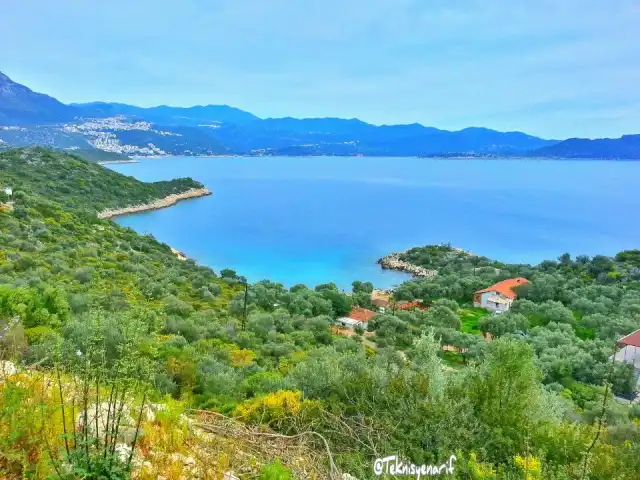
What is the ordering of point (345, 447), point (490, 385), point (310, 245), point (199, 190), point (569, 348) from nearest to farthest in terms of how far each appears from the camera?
1. point (345, 447)
2. point (490, 385)
3. point (569, 348)
4. point (310, 245)
5. point (199, 190)

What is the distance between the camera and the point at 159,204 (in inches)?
2948

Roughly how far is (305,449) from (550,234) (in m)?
71.9

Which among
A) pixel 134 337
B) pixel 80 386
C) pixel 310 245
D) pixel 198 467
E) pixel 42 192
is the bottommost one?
pixel 310 245

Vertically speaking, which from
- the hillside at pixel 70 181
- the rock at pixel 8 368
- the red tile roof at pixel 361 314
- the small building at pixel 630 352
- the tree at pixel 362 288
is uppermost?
the rock at pixel 8 368

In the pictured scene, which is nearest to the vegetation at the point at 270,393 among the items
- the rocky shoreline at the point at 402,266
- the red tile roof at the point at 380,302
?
the red tile roof at the point at 380,302

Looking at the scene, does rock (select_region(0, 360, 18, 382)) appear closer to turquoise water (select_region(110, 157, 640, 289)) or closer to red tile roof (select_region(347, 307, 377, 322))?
red tile roof (select_region(347, 307, 377, 322))

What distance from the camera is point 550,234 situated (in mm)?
66562

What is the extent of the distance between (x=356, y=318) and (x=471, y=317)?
8.01 m

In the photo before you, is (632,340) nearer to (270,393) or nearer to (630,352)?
(630,352)

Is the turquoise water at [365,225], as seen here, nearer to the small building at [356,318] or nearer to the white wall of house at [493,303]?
the white wall of house at [493,303]

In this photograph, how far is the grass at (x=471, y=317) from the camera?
25.4m

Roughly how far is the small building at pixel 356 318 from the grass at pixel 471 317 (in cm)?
555

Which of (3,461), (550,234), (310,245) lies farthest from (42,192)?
(550,234)

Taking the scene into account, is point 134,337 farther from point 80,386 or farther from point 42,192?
point 42,192
